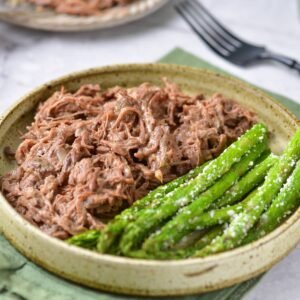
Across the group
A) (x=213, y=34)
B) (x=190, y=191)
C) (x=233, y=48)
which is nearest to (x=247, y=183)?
(x=190, y=191)

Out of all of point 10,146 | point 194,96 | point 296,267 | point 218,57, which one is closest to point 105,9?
point 218,57

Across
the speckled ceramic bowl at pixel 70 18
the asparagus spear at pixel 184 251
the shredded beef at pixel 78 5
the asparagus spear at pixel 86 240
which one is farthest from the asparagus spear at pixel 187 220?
the shredded beef at pixel 78 5

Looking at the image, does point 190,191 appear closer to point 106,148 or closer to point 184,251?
point 184,251

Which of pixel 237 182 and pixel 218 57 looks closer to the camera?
pixel 237 182

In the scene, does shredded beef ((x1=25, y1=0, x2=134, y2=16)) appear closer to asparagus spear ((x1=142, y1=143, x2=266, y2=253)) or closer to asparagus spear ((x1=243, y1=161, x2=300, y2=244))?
asparagus spear ((x1=142, y1=143, x2=266, y2=253))

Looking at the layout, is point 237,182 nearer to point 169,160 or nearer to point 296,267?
point 169,160

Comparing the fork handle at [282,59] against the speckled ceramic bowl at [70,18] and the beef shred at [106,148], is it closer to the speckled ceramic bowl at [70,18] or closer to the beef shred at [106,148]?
the speckled ceramic bowl at [70,18]
